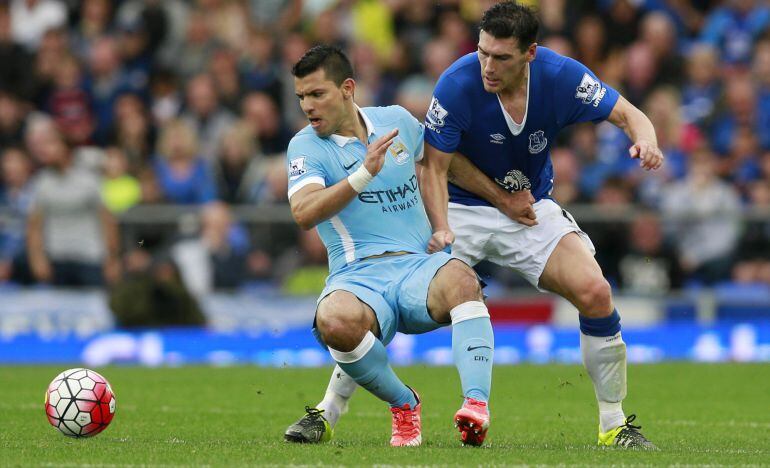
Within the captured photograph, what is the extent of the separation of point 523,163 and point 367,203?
116 centimetres

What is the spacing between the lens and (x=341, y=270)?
8328 mm

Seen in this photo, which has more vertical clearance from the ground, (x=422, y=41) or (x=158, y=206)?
(x=422, y=41)

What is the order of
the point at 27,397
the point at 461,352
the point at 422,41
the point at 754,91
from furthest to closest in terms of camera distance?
the point at 422,41 < the point at 754,91 < the point at 27,397 < the point at 461,352

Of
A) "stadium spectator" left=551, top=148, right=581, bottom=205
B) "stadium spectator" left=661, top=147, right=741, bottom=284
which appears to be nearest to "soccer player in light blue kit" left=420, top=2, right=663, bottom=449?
"stadium spectator" left=551, top=148, right=581, bottom=205

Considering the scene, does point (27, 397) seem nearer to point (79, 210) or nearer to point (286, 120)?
point (79, 210)

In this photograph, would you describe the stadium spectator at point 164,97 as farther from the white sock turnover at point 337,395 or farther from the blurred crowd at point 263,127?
the white sock turnover at point 337,395

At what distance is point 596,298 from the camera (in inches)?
332

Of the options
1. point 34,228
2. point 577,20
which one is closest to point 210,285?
point 34,228

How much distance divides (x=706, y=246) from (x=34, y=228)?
25.8ft

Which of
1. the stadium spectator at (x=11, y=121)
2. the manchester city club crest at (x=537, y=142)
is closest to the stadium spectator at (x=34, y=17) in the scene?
the stadium spectator at (x=11, y=121)

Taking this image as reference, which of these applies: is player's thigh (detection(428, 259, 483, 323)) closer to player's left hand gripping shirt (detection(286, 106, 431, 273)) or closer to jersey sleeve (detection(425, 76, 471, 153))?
player's left hand gripping shirt (detection(286, 106, 431, 273))

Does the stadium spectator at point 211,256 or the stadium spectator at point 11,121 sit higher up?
the stadium spectator at point 11,121

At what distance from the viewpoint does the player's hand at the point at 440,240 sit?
812cm

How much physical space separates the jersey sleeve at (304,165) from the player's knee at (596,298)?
1.65m
